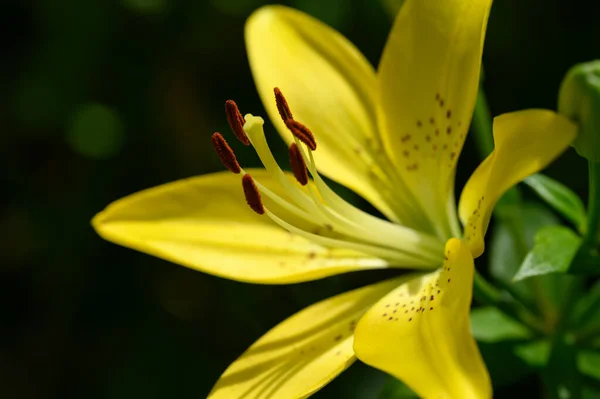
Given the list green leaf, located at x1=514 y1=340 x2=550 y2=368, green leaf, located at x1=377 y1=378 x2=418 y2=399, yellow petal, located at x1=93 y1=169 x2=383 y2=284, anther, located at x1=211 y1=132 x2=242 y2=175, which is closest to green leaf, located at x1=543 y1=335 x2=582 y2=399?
green leaf, located at x1=514 y1=340 x2=550 y2=368

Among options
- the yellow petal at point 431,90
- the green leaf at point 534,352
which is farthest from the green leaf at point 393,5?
the green leaf at point 534,352

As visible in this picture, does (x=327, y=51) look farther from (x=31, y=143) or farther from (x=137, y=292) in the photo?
(x=31, y=143)

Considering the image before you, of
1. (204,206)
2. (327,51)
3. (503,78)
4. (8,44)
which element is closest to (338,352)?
(204,206)

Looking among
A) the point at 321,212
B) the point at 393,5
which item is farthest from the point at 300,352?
the point at 393,5

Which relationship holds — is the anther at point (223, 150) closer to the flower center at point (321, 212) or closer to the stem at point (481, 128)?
the flower center at point (321, 212)

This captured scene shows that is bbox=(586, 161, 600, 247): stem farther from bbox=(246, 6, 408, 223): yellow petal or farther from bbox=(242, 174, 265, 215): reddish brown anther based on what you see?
bbox=(242, 174, 265, 215): reddish brown anther

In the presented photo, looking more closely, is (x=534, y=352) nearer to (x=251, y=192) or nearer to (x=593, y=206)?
(x=593, y=206)
